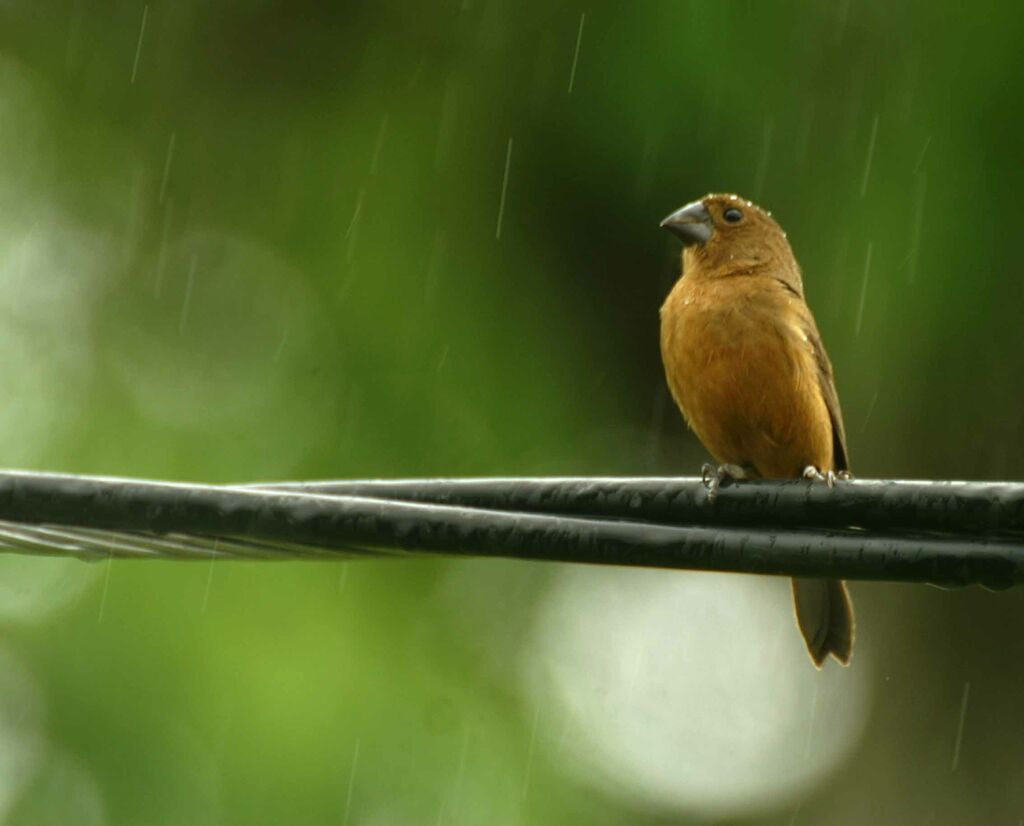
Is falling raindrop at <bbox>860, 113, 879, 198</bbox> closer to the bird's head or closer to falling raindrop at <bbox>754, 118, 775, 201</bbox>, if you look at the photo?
falling raindrop at <bbox>754, 118, 775, 201</bbox>

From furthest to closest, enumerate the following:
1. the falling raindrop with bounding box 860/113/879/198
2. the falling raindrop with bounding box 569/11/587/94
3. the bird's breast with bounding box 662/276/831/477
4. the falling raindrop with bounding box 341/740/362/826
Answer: the falling raindrop with bounding box 569/11/587/94 → the falling raindrop with bounding box 860/113/879/198 → the falling raindrop with bounding box 341/740/362/826 → the bird's breast with bounding box 662/276/831/477

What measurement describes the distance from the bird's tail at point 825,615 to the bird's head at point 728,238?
105cm

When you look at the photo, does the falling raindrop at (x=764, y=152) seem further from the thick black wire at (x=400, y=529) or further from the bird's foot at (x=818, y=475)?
the thick black wire at (x=400, y=529)

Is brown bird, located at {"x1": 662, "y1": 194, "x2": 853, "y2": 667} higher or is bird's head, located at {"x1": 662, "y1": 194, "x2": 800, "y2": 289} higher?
bird's head, located at {"x1": 662, "y1": 194, "x2": 800, "y2": 289}

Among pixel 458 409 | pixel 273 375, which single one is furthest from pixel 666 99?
pixel 273 375

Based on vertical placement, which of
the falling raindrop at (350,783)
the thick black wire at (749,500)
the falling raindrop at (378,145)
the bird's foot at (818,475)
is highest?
the falling raindrop at (378,145)

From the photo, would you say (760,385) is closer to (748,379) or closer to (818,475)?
(748,379)

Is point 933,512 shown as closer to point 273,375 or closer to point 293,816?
point 293,816

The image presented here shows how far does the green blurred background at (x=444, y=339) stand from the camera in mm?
7402

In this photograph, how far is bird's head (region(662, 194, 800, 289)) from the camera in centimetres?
549

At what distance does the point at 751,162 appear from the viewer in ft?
27.0

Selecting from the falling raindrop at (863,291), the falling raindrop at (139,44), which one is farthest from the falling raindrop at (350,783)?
the falling raindrop at (139,44)

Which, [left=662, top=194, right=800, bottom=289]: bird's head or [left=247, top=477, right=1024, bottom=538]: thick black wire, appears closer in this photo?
[left=247, top=477, right=1024, bottom=538]: thick black wire

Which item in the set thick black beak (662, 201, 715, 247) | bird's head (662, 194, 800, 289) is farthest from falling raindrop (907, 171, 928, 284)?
thick black beak (662, 201, 715, 247)
